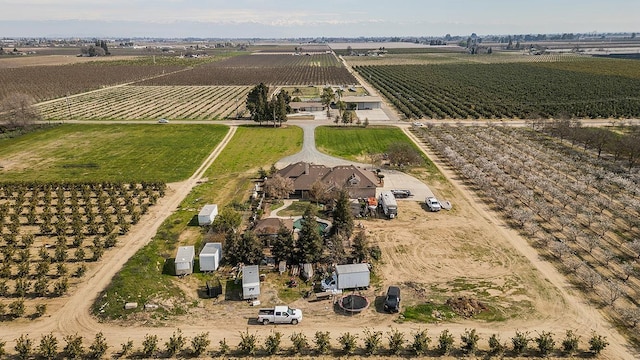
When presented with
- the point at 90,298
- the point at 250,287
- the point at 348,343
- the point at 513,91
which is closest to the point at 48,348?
the point at 90,298

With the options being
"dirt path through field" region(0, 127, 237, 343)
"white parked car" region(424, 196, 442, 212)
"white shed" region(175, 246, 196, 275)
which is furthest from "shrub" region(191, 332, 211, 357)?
"white parked car" region(424, 196, 442, 212)

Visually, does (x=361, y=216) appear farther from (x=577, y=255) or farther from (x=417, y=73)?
(x=417, y=73)

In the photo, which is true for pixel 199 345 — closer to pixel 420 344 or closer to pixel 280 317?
pixel 280 317

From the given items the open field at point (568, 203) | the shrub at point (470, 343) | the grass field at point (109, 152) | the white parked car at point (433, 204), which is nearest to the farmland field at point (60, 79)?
the grass field at point (109, 152)

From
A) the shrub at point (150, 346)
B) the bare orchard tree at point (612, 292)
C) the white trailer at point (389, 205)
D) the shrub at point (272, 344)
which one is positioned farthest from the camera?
the white trailer at point (389, 205)

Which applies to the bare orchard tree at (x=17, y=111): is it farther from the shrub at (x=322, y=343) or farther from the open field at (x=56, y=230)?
the shrub at (x=322, y=343)

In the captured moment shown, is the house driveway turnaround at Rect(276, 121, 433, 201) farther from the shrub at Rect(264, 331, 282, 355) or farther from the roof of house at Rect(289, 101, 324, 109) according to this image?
the shrub at Rect(264, 331, 282, 355)
